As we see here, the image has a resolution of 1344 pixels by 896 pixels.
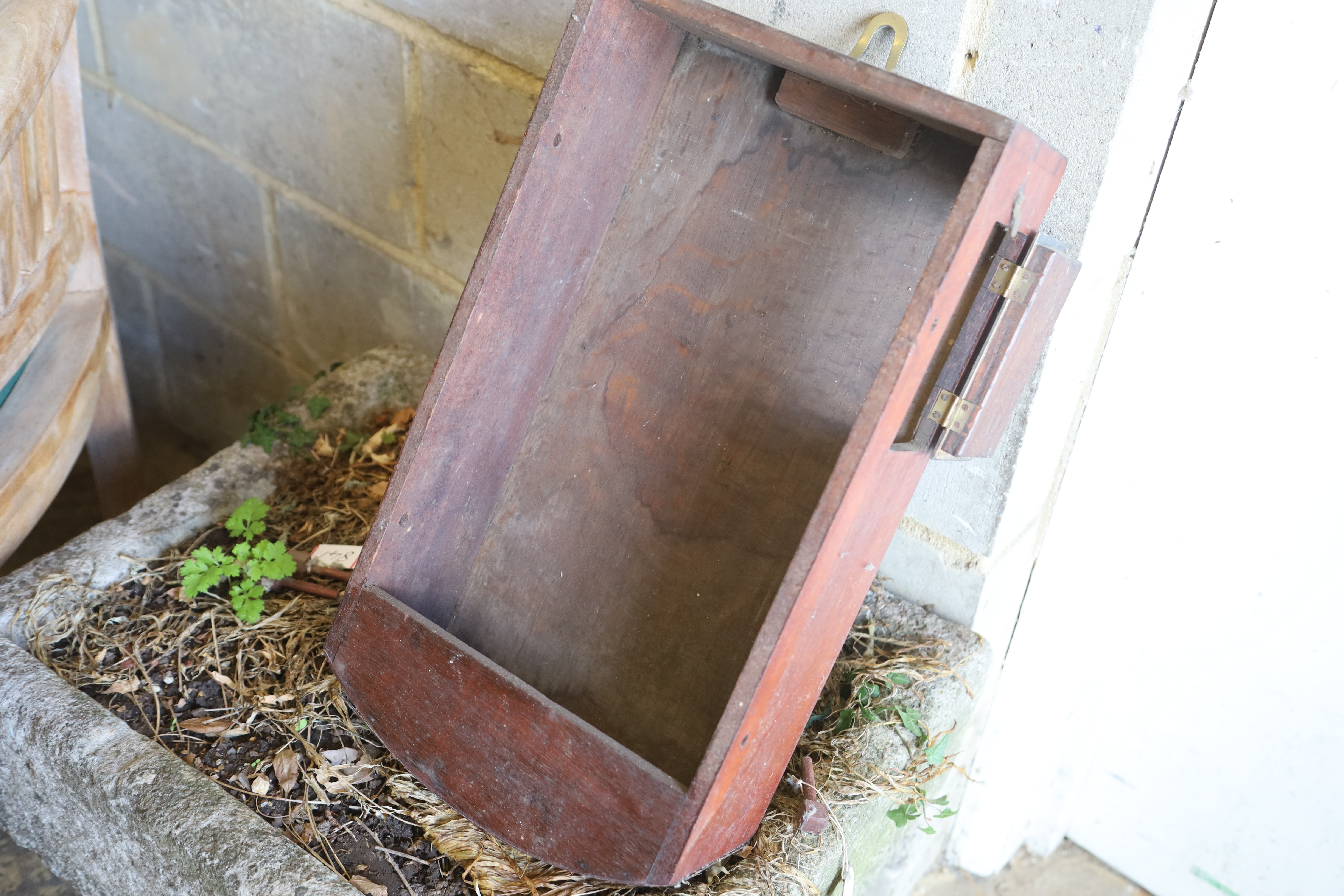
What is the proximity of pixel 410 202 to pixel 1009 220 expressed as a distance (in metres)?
1.38

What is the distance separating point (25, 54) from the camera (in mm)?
1363

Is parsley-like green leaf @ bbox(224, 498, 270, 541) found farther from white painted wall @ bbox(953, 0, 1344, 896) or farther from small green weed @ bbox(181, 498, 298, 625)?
white painted wall @ bbox(953, 0, 1344, 896)

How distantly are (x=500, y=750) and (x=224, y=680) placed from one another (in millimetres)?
458

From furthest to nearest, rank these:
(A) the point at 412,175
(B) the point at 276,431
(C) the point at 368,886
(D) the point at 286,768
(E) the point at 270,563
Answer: (A) the point at 412,175
(B) the point at 276,431
(E) the point at 270,563
(D) the point at 286,768
(C) the point at 368,886

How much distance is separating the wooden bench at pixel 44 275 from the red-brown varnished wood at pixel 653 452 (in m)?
0.65

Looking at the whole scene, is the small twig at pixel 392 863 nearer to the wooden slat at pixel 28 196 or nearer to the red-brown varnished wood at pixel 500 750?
the red-brown varnished wood at pixel 500 750

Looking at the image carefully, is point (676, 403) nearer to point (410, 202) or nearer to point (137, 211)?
point (410, 202)

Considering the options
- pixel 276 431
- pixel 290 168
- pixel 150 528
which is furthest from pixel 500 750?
pixel 290 168

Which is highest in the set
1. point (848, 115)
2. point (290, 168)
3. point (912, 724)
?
point (848, 115)

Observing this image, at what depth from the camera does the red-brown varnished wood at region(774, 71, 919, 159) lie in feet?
4.13

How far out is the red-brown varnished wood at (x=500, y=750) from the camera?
117 centimetres

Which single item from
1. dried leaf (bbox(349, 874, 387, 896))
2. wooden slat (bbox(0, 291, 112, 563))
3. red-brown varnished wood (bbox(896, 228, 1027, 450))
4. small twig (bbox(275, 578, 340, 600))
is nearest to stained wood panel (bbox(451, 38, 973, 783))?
red-brown varnished wood (bbox(896, 228, 1027, 450))

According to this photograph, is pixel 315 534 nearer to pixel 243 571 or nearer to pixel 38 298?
pixel 243 571

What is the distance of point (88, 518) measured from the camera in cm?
289
